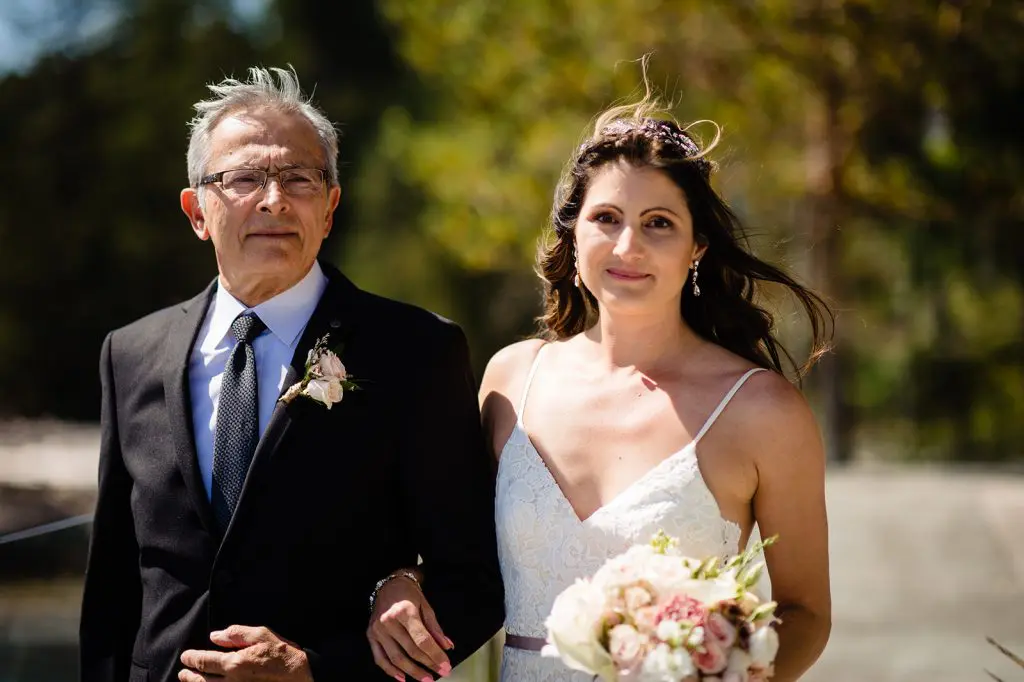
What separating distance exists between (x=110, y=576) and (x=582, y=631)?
4.50 ft

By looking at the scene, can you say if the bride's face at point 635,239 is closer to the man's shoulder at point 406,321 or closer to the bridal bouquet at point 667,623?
the man's shoulder at point 406,321

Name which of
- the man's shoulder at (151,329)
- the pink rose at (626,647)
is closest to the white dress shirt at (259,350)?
the man's shoulder at (151,329)

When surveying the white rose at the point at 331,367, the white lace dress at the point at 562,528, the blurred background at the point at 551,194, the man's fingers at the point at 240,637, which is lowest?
the man's fingers at the point at 240,637

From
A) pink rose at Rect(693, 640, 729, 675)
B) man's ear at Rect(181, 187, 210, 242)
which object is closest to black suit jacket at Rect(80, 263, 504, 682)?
man's ear at Rect(181, 187, 210, 242)

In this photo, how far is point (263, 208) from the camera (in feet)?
9.86

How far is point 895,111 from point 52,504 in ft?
28.1

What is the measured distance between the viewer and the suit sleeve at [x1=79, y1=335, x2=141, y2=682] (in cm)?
314

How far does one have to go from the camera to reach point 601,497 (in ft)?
10.5

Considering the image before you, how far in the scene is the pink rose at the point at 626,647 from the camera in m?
2.38

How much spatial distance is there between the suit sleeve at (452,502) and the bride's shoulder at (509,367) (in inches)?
19.1

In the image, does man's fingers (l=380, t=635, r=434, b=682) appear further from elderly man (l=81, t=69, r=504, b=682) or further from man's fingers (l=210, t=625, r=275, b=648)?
man's fingers (l=210, t=625, r=275, b=648)

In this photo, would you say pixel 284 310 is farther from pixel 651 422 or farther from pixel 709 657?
pixel 709 657

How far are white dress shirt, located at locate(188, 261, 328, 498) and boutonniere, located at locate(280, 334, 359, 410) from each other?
3.6 inches

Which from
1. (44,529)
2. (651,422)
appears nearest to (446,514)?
(651,422)
